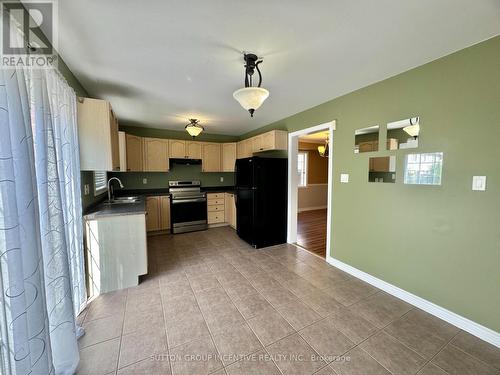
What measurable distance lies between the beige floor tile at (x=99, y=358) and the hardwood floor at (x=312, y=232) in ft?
9.47

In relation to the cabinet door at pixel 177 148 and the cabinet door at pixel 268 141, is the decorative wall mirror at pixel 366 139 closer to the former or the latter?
the cabinet door at pixel 268 141

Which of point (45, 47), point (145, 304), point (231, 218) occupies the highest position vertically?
point (45, 47)

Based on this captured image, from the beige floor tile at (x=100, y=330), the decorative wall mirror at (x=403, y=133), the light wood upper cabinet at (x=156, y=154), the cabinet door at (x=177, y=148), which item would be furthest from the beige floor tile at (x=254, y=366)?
the cabinet door at (x=177, y=148)

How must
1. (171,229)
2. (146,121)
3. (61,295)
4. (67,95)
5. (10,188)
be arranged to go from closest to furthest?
1. (10,188)
2. (61,295)
3. (67,95)
4. (146,121)
5. (171,229)

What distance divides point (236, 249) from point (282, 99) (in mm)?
2665

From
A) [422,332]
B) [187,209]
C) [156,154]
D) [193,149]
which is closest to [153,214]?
[187,209]

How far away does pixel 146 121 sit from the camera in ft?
13.7

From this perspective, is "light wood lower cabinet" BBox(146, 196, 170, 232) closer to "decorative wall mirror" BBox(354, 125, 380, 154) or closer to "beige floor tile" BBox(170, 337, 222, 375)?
"beige floor tile" BBox(170, 337, 222, 375)

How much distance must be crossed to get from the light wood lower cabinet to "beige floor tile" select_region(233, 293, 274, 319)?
2966 mm

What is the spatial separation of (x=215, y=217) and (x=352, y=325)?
12.2 feet

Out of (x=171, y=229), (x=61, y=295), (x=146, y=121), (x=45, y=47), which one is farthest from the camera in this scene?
(x=171, y=229)

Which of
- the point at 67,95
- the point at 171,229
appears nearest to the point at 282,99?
the point at 67,95

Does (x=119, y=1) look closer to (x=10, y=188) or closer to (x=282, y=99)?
(x=10, y=188)

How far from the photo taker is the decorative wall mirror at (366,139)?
2391 mm
